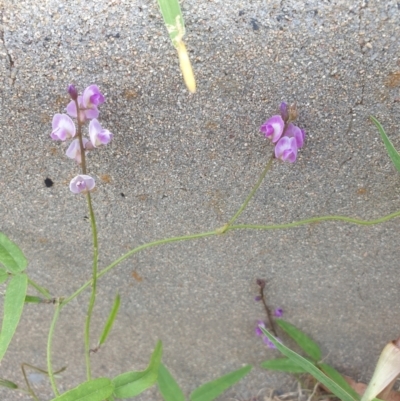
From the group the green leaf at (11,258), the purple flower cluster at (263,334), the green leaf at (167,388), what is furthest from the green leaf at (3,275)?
the purple flower cluster at (263,334)

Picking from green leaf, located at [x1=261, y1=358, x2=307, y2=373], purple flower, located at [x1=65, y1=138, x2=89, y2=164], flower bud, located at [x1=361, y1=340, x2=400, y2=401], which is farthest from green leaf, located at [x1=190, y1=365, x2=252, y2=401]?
purple flower, located at [x1=65, y1=138, x2=89, y2=164]

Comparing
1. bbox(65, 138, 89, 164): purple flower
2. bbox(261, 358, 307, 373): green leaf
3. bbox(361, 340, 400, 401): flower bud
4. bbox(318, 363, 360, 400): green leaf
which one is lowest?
bbox(361, 340, 400, 401): flower bud

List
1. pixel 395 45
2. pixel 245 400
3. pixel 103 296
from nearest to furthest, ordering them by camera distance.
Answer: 1. pixel 395 45
2. pixel 103 296
3. pixel 245 400

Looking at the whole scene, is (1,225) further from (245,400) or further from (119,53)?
(245,400)

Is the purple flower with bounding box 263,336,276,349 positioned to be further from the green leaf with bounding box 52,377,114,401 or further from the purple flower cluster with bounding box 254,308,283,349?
the green leaf with bounding box 52,377,114,401

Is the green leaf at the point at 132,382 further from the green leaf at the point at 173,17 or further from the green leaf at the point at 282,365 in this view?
the green leaf at the point at 173,17

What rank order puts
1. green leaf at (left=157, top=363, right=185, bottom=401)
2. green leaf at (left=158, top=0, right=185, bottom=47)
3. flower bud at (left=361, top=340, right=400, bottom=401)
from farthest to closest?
green leaf at (left=157, top=363, right=185, bottom=401) → flower bud at (left=361, top=340, right=400, bottom=401) → green leaf at (left=158, top=0, right=185, bottom=47)

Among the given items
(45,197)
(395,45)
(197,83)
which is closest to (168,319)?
(45,197)
